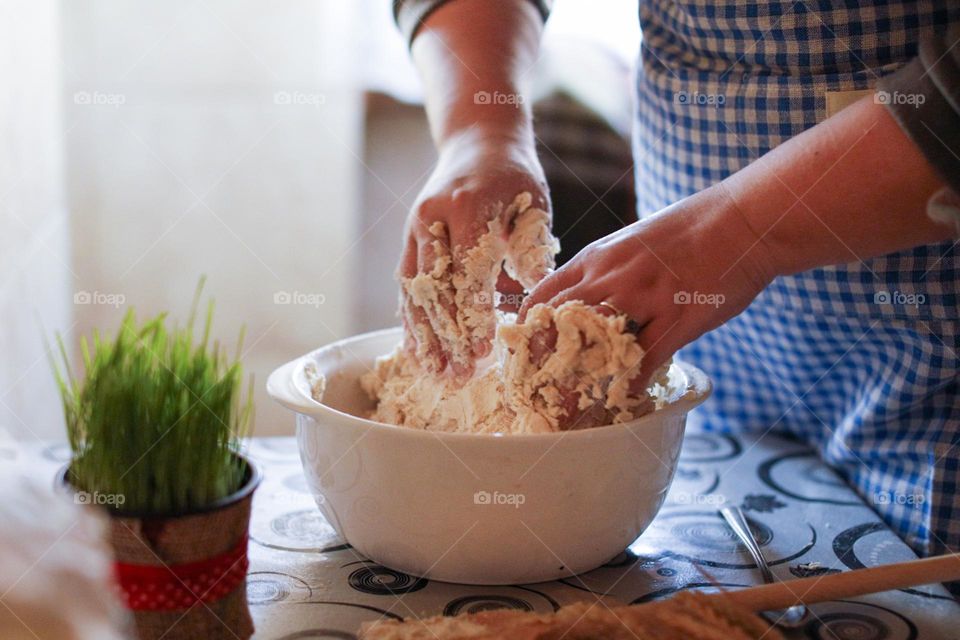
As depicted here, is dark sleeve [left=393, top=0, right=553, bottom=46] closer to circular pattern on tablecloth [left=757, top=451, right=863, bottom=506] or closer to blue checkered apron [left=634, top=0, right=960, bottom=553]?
blue checkered apron [left=634, top=0, right=960, bottom=553]

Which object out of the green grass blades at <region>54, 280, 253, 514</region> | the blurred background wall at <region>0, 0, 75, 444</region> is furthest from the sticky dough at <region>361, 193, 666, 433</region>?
the blurred background wall at <region>0, 0, 75, 444</region>

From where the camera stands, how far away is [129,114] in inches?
79.9

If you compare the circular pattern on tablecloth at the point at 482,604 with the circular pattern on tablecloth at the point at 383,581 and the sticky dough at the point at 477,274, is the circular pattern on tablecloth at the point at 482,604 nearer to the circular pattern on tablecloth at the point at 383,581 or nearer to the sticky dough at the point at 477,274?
the circular pattern on tablecloth at the point at 383,581

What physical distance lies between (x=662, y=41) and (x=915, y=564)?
0.54 m

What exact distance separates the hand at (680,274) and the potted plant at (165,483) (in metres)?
0.26

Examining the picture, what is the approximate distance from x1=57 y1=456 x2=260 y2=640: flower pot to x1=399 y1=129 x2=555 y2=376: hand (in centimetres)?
27

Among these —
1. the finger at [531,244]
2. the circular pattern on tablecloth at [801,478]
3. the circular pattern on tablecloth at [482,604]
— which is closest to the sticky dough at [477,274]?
the finger at [531,244]

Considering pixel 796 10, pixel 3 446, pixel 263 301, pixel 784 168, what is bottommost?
pixel 263 301

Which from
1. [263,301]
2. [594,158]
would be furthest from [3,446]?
[263,301]

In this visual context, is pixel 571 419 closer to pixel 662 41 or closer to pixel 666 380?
pixel 666 380

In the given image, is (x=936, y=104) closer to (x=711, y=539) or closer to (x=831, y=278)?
(x=831, y=278)

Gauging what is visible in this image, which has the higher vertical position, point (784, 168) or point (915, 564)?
point (784, 168)

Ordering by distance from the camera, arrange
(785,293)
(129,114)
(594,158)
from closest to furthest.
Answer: (785,293), (594,158), (129,114)

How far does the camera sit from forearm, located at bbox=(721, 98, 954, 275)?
1.94ft
